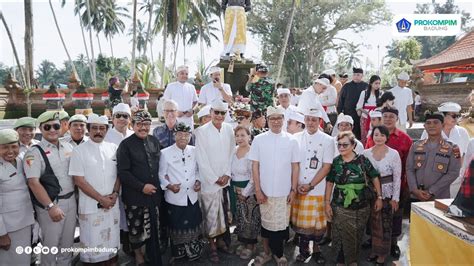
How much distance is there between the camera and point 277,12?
30.3 meters

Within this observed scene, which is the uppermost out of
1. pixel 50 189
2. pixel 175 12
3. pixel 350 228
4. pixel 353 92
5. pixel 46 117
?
pixel 175 12

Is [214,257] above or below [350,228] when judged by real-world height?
below

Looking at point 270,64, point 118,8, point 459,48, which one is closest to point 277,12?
point 270,64

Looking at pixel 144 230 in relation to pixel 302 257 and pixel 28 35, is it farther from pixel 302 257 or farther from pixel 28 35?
pixel 28 35

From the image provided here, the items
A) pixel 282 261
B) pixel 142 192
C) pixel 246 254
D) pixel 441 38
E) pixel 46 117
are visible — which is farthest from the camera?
pixel 441 38

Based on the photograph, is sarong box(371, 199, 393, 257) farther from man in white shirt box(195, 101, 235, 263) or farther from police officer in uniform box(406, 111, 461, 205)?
man in white shirt box(195, 101, 235, 263)

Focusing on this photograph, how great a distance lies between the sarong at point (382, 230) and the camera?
11.6 feet

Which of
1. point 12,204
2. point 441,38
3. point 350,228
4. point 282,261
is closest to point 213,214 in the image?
point 282,261

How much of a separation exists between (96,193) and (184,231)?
1.03m

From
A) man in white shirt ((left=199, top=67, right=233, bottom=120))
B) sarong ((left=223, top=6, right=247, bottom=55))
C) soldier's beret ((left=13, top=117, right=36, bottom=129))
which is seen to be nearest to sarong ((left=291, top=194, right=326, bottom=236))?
man in white shirt ((left=199, top=67, right=233, bottom=120))

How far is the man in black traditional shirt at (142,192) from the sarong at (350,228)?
192 centimetres

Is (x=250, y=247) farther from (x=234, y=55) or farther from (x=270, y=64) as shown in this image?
(x=270, y=64)

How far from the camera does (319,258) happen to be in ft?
12.0

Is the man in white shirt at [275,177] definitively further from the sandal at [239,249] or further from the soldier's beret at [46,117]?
the soldier's beret at [46,117]
